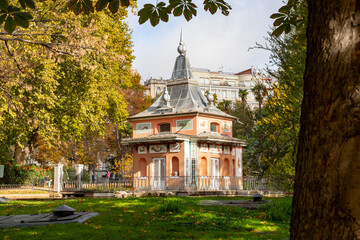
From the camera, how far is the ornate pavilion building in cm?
3148

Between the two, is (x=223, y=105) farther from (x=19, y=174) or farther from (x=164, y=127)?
(x=19, y=174)

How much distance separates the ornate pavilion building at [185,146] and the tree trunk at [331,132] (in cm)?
2785

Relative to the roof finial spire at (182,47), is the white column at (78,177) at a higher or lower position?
lower

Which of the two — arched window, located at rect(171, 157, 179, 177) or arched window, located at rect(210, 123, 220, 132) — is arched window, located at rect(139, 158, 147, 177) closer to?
arched window, located at rect(171, 157, 179, 177)

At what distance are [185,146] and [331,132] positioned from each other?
2926cm

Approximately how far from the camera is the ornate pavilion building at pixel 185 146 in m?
31.5

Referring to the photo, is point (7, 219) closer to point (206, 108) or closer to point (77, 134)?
point (77, 134)

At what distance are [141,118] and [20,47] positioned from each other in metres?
14.8

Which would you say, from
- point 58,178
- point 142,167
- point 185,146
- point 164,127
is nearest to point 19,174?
point 58,178

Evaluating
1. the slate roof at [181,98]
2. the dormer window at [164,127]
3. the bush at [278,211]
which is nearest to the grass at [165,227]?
the bush at [278,211]

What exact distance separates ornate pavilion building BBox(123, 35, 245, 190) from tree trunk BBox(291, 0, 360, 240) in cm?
2785

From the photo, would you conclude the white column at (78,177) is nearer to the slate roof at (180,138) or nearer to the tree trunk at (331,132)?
the slate roof at (180,138)

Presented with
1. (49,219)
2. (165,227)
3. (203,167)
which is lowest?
(165,227)

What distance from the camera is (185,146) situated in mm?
31641
